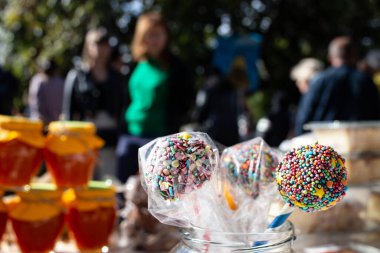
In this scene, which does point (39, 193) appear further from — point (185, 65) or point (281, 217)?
point (185, 65)

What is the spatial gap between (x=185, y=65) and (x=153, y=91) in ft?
0.87

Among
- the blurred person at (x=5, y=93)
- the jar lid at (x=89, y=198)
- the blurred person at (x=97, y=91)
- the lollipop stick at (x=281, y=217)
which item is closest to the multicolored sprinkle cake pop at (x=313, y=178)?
the lollipop stick at (x=281, y=217)

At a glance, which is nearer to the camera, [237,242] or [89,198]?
[237,242]

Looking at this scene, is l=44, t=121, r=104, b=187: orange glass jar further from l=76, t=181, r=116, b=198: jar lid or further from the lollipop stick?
the lollipop stick

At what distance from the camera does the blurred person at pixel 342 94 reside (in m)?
2.56

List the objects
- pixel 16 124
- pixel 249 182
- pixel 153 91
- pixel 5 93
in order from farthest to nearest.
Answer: pixel 5 93 → pixel 153 91 → pixel 16 124 → pixel 249 182

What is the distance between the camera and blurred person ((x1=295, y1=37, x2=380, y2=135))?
8.41 feet

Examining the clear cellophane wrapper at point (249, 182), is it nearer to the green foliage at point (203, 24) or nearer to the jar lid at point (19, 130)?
the jar lid at point (19, 130)

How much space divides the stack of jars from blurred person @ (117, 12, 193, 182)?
2.36 ft

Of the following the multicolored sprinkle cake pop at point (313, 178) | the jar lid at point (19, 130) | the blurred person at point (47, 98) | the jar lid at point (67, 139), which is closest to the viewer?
the multicolored sprinkle cake pop at point (313, 178)

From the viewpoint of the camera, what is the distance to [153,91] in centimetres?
227

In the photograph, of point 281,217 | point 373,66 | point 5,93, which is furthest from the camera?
point 373,66

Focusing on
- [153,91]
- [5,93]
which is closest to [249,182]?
[153,91]

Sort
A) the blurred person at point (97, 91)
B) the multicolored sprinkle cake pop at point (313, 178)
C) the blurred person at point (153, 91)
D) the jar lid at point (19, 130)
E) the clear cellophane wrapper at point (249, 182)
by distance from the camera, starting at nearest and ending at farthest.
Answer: the multicolored sprinkle cake pop at point (313, 178), the clear cellophane wrapper at point (249, 182), the jar lid at point (19, 130), the blurred person at point (153, 91), the blurred person at point (97, 91)
